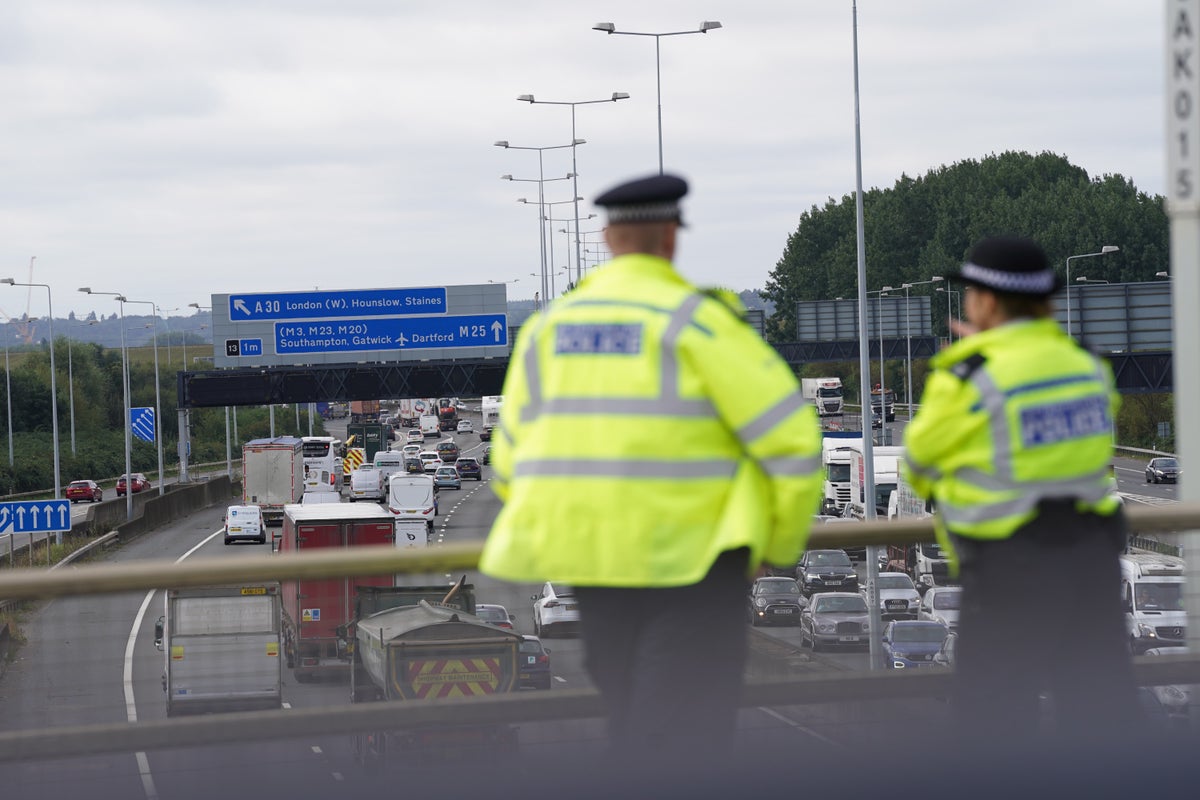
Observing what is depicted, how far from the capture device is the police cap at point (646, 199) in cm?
398

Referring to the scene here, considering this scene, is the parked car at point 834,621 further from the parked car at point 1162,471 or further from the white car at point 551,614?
the parked car at point 1162,471

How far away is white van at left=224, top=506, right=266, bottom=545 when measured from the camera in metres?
60.5

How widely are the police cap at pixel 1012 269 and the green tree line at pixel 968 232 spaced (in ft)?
275

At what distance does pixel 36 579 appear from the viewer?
5.12 meters

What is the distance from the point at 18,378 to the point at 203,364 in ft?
180

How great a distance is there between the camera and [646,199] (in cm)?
398

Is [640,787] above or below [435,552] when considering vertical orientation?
below

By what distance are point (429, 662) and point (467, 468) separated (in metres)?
95.7

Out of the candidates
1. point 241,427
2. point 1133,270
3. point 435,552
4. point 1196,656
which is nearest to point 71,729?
point 435,552

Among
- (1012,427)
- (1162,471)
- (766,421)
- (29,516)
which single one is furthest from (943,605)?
(1162,471)

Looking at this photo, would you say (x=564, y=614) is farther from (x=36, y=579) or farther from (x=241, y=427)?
(x=241, y=427)

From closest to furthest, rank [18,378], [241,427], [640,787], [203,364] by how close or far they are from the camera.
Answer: [640,787] < [18,378] < [241,427] < [203,364]

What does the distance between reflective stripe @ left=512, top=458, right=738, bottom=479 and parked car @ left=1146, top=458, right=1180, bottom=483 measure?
6778 centimetres

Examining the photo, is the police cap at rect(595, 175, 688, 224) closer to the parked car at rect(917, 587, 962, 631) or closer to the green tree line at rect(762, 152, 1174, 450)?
the parked car at rect(917, 587, 962, 631)
